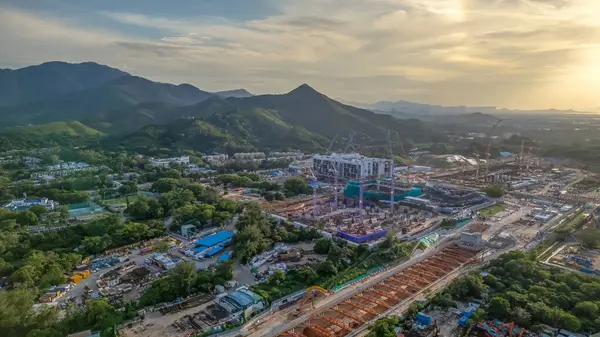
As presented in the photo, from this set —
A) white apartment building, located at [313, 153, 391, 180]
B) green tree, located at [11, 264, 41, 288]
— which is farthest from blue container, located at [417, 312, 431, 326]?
white apartment building, located at [313, 153, 391, 180]

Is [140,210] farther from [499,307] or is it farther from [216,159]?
[216,159]

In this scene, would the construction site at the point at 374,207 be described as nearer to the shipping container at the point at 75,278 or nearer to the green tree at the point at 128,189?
the green tree at the point at 128,189

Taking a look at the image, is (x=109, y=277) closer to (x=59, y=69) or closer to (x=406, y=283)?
(x=406, y=283)

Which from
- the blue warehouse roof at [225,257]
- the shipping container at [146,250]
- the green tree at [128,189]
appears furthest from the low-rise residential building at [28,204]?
the blue warehouse roof at [225,257]

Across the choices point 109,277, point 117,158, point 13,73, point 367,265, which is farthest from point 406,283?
point 13,73

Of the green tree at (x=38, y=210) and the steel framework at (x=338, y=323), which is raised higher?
the green tree at (x=38, y=210)

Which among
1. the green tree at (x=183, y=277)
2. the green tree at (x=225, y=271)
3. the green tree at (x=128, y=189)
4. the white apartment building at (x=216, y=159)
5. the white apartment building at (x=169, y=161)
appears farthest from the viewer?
the white apartment building at (x=216, y=159)
